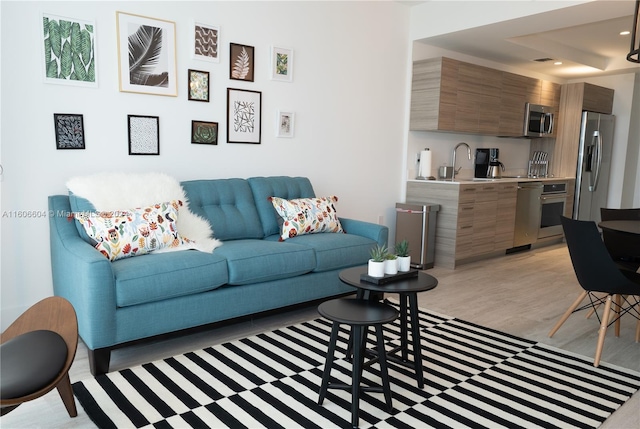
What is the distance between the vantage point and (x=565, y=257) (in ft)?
19.2

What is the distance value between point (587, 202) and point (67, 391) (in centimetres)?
713

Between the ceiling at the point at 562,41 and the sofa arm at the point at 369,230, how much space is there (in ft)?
7.79

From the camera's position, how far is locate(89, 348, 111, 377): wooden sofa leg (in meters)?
2.45

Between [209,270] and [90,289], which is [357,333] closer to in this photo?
[209,270]

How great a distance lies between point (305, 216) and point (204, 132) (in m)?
1.08

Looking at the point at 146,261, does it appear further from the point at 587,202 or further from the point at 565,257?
the point at 587,202

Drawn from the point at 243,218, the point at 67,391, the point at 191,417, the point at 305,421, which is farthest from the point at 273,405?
the point at 243,218

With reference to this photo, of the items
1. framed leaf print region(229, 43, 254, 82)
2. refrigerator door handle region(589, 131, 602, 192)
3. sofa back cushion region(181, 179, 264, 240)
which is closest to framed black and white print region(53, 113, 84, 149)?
sofa back cushion region(181, 179, 264, 240)

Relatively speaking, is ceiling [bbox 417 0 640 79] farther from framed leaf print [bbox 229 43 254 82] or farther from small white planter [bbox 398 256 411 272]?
small white planter [bbox 398 256 411 272]

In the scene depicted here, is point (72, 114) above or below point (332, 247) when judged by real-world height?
above

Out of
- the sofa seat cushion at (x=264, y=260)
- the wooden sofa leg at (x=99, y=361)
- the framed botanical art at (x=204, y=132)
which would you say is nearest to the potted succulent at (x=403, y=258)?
the sofa seat cushion at (x=264, y=260)

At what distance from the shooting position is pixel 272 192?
3.86m

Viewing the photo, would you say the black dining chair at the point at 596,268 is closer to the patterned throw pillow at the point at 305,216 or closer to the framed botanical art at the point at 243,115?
the patterned throw pillow at the point at 305,216

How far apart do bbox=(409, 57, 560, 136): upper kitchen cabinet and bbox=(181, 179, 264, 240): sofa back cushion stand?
7.88 ft
